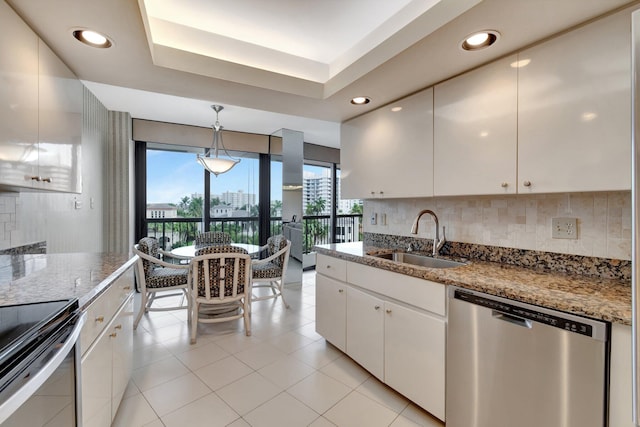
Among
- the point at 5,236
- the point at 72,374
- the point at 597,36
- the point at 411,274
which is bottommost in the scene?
the point at 72,374

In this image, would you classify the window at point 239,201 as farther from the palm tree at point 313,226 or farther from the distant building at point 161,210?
the palm tree at point 313,226

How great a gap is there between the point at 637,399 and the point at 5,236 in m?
3.00

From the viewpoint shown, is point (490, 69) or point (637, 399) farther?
point (490, 69)

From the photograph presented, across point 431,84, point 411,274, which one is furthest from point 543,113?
point 411,274

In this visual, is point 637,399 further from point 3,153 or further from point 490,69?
point 3,153

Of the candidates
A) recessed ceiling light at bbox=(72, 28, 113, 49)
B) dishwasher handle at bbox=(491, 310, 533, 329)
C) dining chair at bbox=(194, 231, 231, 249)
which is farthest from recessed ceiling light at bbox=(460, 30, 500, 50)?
dining chair at bbox=(194, 231, 231, 249)

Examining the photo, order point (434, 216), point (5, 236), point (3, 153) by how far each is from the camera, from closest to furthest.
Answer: point (3, 153) → point (5, 236) → point (434, 216)

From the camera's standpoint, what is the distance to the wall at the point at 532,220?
146 centimetres

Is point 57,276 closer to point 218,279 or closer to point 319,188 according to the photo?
point 218,279

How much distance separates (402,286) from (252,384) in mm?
1272

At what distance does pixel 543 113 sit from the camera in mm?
1450

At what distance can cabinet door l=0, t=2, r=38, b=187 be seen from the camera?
120 cm

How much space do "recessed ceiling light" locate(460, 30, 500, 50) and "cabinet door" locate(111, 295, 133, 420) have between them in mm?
2382

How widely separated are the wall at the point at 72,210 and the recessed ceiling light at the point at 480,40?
9.27 ft
